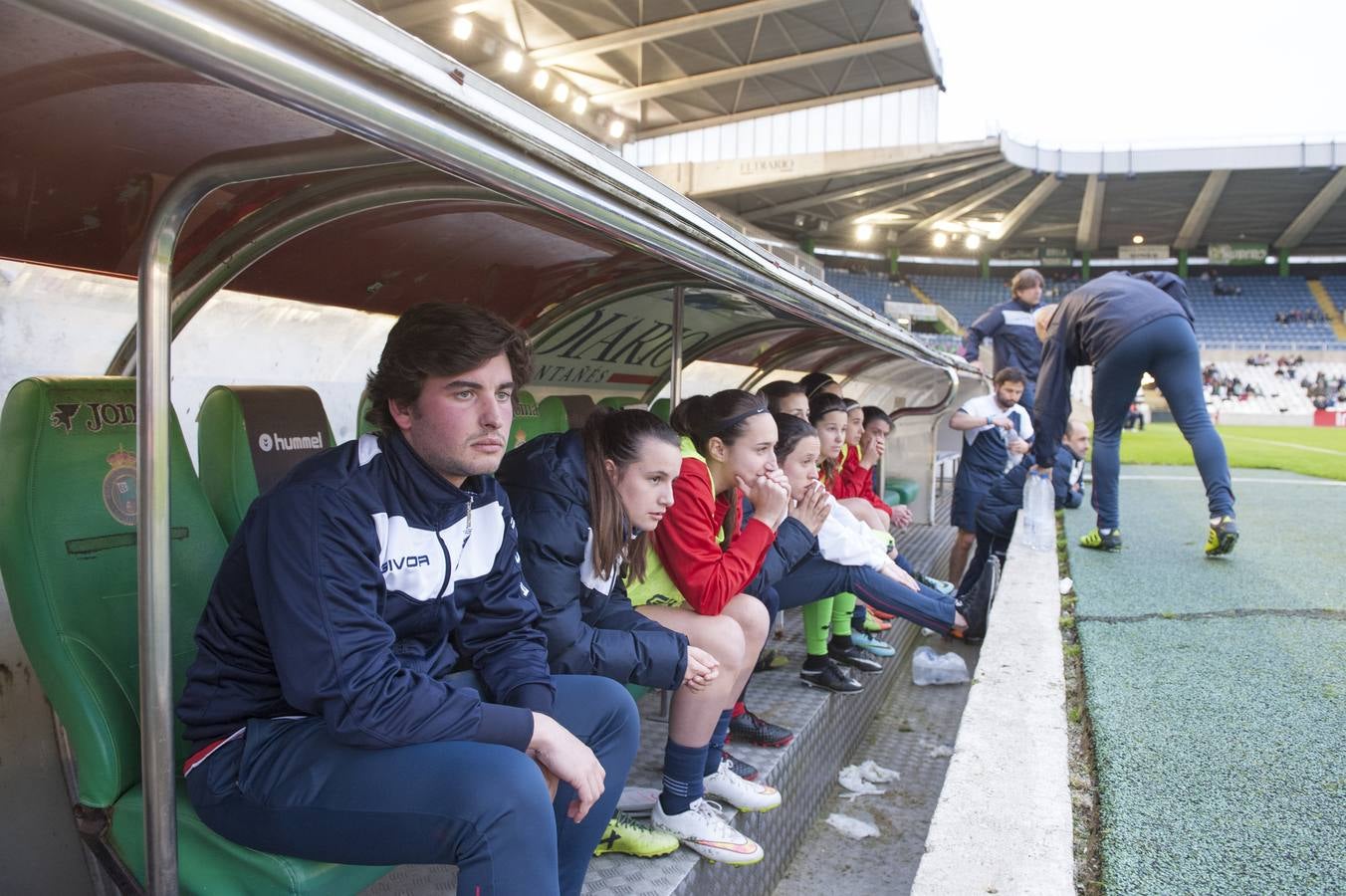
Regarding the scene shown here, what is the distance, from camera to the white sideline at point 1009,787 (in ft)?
5.72

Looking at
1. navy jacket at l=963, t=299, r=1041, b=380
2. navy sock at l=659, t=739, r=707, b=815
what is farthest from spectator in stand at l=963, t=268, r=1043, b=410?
navy sock at l=659, t=739, r=707, b=815

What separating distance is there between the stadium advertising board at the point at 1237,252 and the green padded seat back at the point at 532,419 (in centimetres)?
4616

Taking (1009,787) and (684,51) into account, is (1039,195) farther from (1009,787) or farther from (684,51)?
(1009,787)

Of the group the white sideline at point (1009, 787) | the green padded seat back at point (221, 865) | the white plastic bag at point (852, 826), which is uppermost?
the green padded seat back at point (221, 865)

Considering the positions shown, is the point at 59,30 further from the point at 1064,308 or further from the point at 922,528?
the point at 922,528

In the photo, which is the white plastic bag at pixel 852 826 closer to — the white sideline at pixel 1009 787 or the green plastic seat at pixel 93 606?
the white sideline at pixel 1009 787

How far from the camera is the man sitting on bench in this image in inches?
54.8

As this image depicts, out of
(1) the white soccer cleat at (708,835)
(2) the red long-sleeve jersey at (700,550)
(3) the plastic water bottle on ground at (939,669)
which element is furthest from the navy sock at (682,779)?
(3) the plastic water bottle on ground at (939,669)

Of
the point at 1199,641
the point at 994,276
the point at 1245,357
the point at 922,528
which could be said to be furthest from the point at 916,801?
the point at 994,276

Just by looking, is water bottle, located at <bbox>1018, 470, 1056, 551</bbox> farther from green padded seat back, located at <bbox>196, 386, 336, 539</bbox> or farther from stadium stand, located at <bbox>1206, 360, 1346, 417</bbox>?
stadium stand, located at <bbox>1206, 360, 1346, 417</bbox>

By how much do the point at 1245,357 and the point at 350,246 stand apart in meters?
41.5

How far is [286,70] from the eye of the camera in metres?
0.85

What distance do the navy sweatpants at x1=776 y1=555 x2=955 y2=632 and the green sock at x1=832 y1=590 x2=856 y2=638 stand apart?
0.22 metres

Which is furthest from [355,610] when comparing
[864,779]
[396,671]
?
[864,779]
